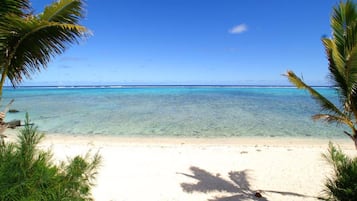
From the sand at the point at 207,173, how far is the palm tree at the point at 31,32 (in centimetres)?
349

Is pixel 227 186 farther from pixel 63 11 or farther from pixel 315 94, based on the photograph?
pixel 63 11

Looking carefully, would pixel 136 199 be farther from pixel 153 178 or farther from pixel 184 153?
Answer: pixel 184 153

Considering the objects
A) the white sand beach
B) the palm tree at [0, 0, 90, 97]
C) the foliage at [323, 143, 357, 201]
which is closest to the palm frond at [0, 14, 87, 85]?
the palm tree at [0, 0, 90, 97]

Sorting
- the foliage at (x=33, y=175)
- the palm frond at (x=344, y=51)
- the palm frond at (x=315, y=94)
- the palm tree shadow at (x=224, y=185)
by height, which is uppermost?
the palm frond at (x=344, y=51)

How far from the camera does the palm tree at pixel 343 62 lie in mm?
3674

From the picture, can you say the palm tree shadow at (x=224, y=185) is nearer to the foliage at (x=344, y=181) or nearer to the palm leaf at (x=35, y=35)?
the foliage at (x=344, y=181)

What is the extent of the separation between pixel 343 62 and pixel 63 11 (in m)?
4.04

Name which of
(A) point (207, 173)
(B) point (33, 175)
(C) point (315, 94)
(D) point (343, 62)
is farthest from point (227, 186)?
(B) point (33, 175)

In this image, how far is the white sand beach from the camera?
18.9 feet

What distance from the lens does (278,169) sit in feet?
24.6

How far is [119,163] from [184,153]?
2.52 metres

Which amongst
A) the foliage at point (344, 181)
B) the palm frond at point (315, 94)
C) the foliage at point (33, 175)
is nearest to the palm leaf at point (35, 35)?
the foliage at point (33, 175)

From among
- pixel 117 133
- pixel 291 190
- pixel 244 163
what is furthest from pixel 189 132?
pixel 291 190

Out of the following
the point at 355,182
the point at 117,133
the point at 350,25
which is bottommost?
the point at 117,133
